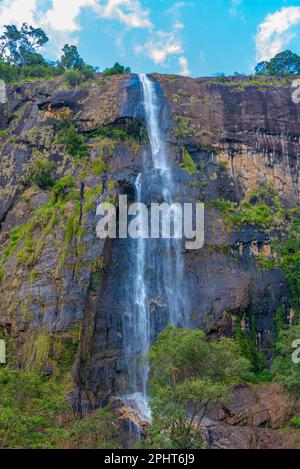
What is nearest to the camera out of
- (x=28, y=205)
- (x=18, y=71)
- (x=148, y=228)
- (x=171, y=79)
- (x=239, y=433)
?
(x=239, y=433)

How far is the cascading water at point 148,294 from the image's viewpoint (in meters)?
28.0

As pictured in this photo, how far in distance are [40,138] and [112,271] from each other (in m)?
15.2

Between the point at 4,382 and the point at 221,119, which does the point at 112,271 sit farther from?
the point at 221,119

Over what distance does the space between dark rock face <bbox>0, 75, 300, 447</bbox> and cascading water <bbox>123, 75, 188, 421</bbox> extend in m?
0.45

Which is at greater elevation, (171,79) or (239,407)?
(171,79)

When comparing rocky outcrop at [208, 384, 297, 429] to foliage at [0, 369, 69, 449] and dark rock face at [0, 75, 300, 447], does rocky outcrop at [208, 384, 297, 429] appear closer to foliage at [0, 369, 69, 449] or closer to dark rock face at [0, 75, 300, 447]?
dark rock face at [0, 75, 300, 447]

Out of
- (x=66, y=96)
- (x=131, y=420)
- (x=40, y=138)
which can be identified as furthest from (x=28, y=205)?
(x=131, y=420)

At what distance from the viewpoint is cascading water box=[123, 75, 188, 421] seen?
27969 millimetres

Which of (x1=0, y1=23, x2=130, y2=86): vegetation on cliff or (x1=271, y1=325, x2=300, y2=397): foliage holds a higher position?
(x1=0, y1=23, x2=130, y2=86): vegetation on cliff

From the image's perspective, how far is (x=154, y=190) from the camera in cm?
3506

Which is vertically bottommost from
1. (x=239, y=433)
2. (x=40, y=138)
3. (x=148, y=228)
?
(x=239, y=433)

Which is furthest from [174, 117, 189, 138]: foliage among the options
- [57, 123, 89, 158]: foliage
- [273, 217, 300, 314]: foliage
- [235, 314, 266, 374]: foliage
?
[235, 314, 266, 374]: foliage

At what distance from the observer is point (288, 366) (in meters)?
25.4
